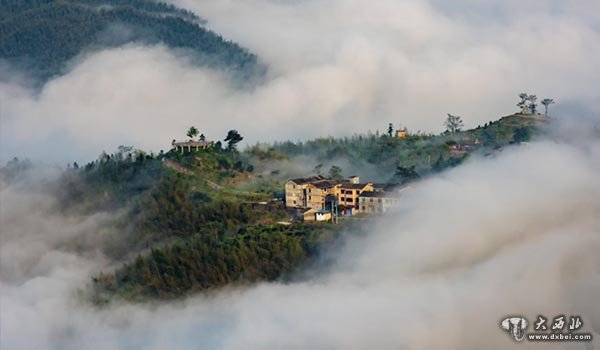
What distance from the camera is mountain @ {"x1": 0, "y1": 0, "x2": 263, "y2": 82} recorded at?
111375 mm

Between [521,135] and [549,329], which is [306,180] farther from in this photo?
[549,329]

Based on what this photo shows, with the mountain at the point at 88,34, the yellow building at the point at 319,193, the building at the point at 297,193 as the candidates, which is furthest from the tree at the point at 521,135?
the mountain at the point at 88,34

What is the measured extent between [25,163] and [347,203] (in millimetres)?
35431

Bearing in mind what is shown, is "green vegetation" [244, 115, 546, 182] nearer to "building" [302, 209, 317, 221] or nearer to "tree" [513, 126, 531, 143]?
"tree" [513, 126, 531, 143]

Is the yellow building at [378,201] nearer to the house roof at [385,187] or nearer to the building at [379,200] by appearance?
the building at [379,200]

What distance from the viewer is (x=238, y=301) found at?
41938 mm

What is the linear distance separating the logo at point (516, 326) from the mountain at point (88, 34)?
277ft

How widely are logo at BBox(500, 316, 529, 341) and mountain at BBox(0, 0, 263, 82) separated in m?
84.4

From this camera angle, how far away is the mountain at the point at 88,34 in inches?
4385

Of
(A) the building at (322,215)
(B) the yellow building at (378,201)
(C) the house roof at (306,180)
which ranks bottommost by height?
(A) the building at (322,215)

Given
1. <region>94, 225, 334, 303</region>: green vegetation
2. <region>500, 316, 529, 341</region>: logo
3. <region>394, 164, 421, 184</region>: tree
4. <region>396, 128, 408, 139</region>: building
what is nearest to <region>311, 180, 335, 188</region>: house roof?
<region>394, 164, 421, 184</region>: tree

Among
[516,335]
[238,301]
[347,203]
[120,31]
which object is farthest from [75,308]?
[120,31]

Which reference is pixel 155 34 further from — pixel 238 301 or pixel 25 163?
pixel 238 301

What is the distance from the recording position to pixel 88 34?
376 ft
